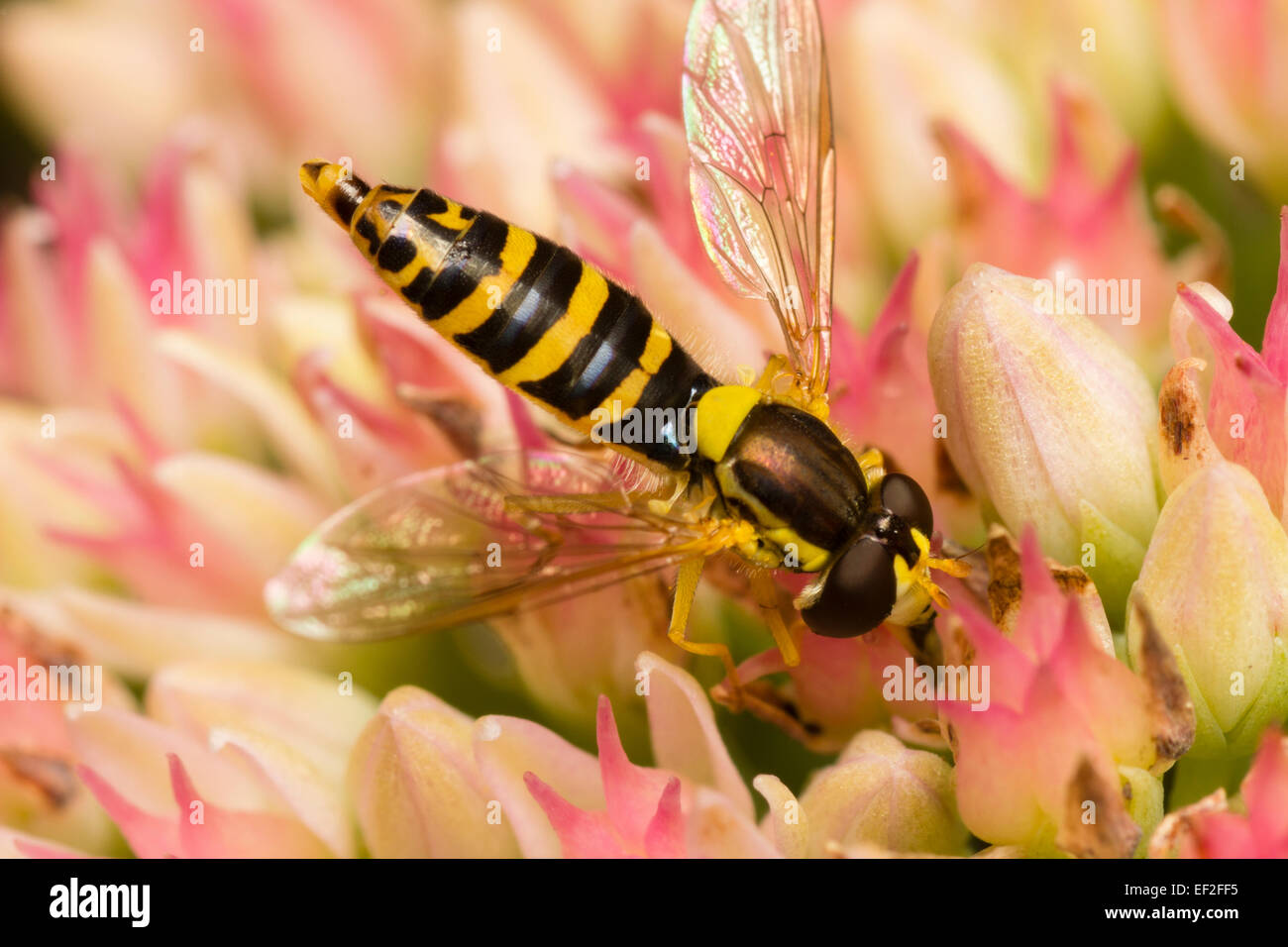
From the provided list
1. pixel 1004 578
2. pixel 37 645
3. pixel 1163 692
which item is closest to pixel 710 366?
pixel 1004 578

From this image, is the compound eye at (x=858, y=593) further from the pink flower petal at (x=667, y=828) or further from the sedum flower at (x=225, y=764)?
the sedum flower at (x=225, y=764)

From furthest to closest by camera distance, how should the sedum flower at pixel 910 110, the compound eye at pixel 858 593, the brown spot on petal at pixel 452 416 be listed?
the sedum flower at pixel 910 110, the brown spot on petal at pixel 452 416, the compound eye at pixel 858 593

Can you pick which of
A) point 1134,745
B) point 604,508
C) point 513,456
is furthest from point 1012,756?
point 513,456

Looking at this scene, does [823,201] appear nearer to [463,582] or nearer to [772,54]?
[772,54]

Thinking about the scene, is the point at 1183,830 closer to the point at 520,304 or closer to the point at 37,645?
the point at 520,304

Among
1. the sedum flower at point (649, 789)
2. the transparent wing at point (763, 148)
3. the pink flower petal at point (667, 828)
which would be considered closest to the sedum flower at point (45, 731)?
the sedum flower at point (649, 789)

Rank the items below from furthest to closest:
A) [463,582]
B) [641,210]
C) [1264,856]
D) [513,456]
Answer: [641,210], [513,456], [463,582], [1264,856]
